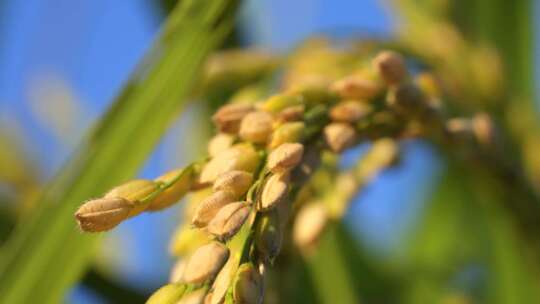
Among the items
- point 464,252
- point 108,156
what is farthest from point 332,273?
point 108,156

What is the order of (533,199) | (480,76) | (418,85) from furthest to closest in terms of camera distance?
(480,76)
(533,199)
(418,85)

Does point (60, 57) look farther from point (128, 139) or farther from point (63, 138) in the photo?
point (128, 139)

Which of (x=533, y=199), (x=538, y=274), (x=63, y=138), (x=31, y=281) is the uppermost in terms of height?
(x=31, y=281)

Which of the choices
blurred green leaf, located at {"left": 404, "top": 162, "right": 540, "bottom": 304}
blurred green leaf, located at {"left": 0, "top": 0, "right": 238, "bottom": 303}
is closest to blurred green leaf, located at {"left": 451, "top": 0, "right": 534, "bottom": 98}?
blurred green leaf, located at {"left": 404, "top": 162, "right": 540, "bottom": 304}

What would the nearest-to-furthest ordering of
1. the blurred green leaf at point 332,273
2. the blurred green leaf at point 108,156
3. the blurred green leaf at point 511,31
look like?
the blurred green leaf at point 108,156 < the blurred green leaf at point 332,273 < the blurred green leaf at point 511,31

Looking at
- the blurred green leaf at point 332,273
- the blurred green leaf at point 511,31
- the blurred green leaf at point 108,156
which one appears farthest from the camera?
the blurred green leaf at point 511,31

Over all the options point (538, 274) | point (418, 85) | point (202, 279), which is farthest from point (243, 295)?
point (538, 274)

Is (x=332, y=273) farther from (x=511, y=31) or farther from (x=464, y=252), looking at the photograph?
(x=511, y=31)

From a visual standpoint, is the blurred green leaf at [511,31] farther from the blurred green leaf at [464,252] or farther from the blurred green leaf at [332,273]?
the blurred green leaf at [332,273]

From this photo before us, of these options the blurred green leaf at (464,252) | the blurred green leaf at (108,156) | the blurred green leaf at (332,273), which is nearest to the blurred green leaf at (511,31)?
the blurred green leaf at (464,252)
